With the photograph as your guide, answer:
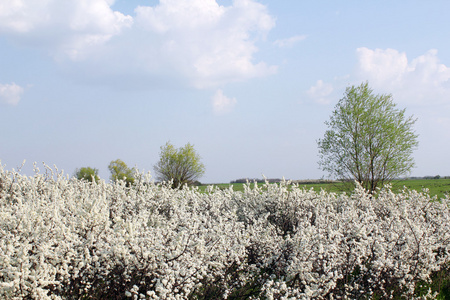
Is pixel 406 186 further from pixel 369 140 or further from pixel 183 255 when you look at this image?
pixel 183 255

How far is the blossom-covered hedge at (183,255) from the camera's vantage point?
4.95 m

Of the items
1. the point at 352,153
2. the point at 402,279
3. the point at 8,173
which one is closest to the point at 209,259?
the point at 402,279

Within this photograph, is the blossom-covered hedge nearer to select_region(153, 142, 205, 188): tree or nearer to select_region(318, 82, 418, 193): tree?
select_region(318, 82, 418, 193): tree

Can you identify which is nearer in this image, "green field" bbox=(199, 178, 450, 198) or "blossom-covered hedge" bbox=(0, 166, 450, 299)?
"blossom-covered hedge" bbox=(0, 166, 450, 299)

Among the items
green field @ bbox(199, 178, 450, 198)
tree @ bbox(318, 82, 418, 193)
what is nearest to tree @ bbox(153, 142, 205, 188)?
green field @ bbox(199, 178, 450, 198)

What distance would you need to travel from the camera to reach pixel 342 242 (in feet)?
25.6

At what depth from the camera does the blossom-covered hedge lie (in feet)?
16.3

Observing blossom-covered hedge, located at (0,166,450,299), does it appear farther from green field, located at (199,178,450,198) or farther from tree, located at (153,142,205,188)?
tree, located at (153,142,205,188)

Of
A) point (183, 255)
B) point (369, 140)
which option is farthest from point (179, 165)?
point (183, 255)

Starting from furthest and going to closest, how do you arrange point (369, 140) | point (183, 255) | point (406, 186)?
1. point (406, 186)
2. point (369, 140)
3. point (183, 255)

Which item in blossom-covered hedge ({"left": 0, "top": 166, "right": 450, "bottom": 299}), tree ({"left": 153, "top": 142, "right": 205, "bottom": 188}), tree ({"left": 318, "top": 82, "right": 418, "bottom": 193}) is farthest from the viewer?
tree ({"left": 153, "top": 142, "right": 205, "bottom": 188})

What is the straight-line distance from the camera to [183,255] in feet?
17.4

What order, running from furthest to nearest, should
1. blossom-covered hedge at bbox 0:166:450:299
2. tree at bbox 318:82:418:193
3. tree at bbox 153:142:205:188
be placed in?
tree at bbox 153:142:205:188 → tree at bbox 318:82:418:193 → blossom-covered hedge at bbox 0:166:450:299

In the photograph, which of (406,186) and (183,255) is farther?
(406,186)
